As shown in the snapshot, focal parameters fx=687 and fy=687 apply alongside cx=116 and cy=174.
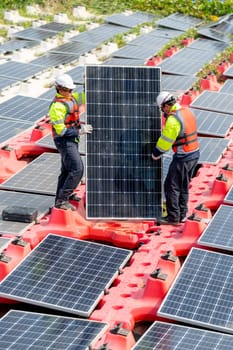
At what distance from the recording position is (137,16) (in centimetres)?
2769

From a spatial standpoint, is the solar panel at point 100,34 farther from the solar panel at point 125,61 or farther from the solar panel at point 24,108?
the solar panel at point 24,108

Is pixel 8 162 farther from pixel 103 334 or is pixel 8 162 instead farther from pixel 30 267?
pixel 103 334

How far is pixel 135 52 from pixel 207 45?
10.3ft

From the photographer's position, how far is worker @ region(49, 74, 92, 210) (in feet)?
34.3

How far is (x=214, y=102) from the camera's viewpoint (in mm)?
16312

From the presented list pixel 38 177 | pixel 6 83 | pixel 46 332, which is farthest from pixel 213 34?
pixel 46 332

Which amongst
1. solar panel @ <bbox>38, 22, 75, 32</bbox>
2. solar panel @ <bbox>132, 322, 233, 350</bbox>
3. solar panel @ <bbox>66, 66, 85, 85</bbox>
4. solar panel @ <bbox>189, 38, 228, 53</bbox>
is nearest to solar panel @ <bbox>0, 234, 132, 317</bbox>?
solar panel @ <bbox>132, 322, 233, 350</bbox>

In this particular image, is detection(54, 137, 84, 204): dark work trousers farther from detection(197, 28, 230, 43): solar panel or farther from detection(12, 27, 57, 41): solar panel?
detection(197, 28, 230, 43): solar panel

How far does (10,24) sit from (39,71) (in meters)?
7.43

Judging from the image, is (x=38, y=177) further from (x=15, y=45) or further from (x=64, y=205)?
(x=15, y=45)

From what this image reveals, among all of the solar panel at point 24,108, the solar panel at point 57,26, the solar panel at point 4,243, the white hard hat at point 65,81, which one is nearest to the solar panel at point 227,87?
the solar panel at point 24,108

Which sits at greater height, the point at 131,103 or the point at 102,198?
the point at 131,103

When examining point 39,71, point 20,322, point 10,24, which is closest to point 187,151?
point 20,322

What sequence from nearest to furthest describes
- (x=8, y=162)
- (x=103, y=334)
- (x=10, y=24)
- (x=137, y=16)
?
(x=103, y=334)
(x=8, y=162)
(x=10, y=24)
(x=137, y=16)
